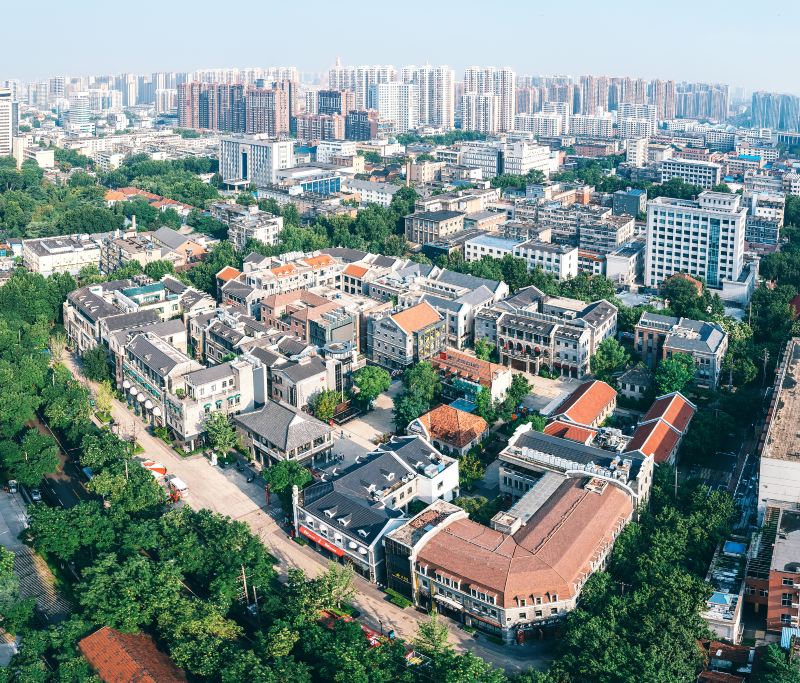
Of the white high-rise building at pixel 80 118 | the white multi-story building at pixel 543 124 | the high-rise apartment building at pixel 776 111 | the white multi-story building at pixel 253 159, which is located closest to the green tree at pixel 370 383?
the white multi-story building at pixel 253 159

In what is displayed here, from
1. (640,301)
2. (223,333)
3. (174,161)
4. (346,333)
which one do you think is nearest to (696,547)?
(346,333)

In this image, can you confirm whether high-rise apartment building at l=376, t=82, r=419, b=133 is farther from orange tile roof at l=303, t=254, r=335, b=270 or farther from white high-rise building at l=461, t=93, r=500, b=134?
orange tile roof at l=303, t=254, r=335, b=270

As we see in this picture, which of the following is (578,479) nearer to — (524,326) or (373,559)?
(373,559)

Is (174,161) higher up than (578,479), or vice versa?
(174,161)

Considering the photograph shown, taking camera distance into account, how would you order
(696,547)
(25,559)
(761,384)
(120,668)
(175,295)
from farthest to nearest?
(175,295) < (761,384) < (25,559) < (696,547) < (120,668)

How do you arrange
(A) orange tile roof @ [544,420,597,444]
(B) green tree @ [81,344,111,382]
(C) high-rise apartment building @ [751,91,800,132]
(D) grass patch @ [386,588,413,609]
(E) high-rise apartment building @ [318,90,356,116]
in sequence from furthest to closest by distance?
(C) high-rise apartment building @ [751,91,800,132]
(E) high-rise apartment building @ [318,90,356,116]
(B) green tree @ [81,344,111,382]
(A) orange tile roof @ [544,420,597,444]
(D) grass patch @ [386,588,413,609]

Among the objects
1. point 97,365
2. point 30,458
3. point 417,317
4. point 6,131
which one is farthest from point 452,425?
point 6,131

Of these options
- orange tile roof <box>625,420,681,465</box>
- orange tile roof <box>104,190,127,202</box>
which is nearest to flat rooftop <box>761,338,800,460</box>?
orange tile roof <box>625,420,681,465</box>
